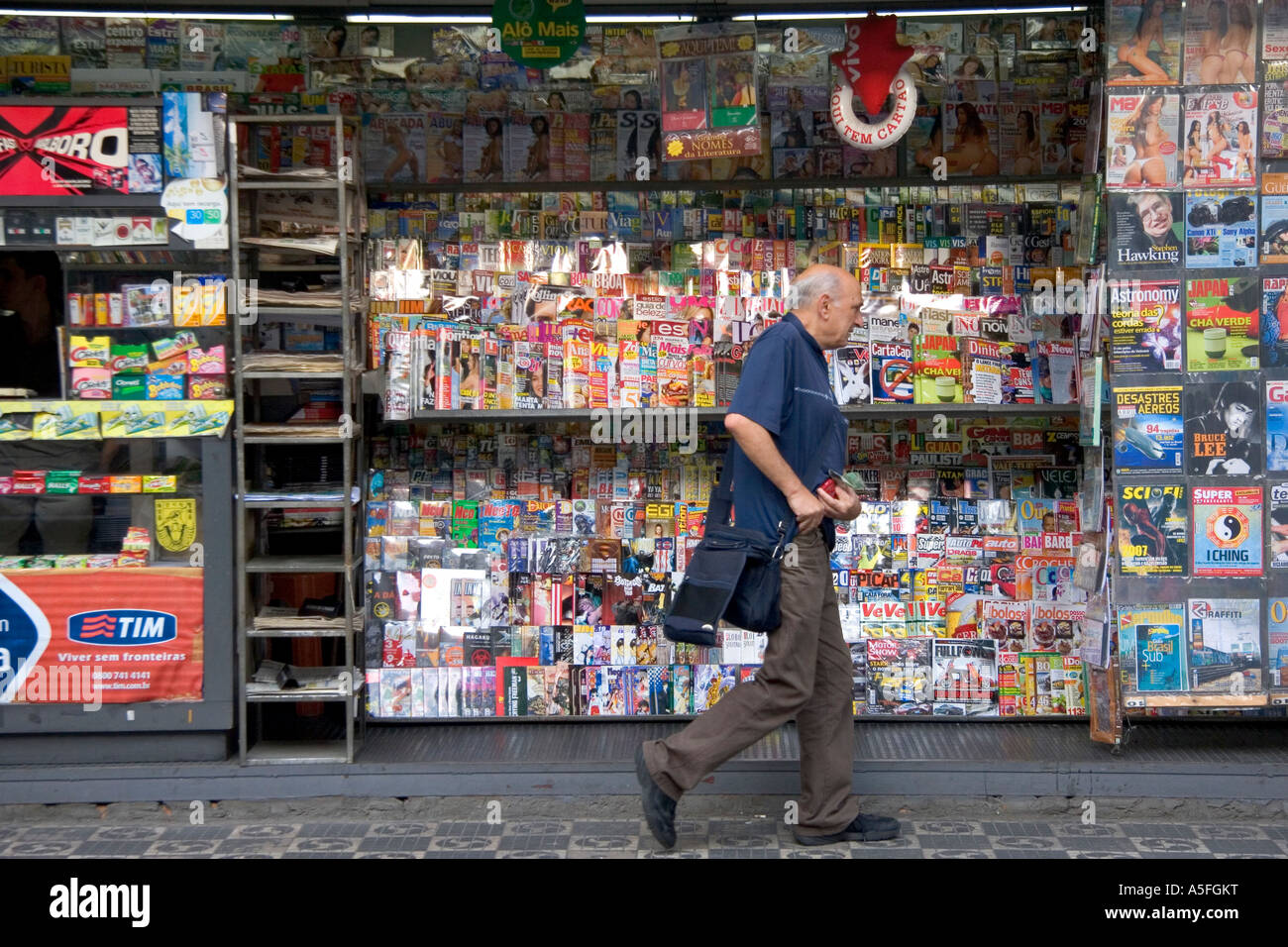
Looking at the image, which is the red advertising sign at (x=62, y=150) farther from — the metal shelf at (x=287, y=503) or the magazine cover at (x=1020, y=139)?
the magazine cover at (x=1020, y=139)

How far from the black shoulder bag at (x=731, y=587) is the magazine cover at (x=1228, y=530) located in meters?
1.73

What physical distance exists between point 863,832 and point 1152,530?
157 centimetres

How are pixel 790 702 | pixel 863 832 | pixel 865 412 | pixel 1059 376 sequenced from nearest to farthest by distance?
1. pixel 790 702
2. pixel 863 832
3. pixel 865 412
4. pixel 1059 376

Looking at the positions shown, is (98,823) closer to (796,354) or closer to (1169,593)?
(796,354)

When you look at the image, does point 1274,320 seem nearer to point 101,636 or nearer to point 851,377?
point 851,377

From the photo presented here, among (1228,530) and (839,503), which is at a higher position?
(839,503)

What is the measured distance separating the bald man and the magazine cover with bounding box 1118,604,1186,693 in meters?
1.20

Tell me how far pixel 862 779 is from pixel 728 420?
157 cm

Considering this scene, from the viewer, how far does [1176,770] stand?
478 cm

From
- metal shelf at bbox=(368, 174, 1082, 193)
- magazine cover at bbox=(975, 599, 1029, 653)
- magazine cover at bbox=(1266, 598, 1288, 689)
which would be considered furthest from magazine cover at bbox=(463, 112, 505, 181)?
magazine cover at bbox=(1266, 598, 1288, 689)

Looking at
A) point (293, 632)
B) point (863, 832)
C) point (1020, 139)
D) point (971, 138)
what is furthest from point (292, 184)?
point (863, 832)

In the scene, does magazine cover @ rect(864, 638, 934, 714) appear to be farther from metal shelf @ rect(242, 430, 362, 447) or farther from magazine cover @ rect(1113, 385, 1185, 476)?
metal shelf @ rect(242, 430, 362, 447)

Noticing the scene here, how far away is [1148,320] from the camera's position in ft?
15.8

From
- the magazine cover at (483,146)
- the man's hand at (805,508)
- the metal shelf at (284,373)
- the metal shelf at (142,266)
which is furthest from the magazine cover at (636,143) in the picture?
the man's hand at (805,508)
